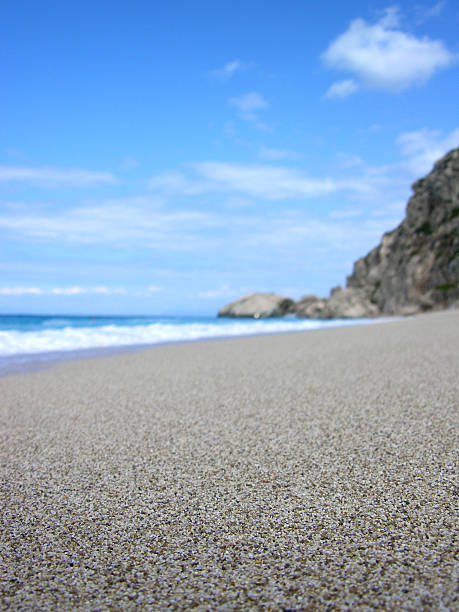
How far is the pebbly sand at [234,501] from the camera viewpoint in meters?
1.83

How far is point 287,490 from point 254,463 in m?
0.54

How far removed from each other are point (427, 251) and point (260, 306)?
3895cm

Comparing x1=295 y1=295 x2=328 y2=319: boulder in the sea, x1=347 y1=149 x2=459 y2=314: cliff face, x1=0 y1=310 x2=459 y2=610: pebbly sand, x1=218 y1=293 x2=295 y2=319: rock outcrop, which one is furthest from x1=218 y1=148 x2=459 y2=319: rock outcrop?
x1=0 y1=310 x2=459 y2=610: pebbly sand

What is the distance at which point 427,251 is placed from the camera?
2434 inches

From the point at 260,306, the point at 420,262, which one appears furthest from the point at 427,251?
the point at 260,306

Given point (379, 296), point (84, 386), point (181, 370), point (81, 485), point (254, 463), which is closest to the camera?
point (81, 485)

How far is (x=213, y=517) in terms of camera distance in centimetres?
247

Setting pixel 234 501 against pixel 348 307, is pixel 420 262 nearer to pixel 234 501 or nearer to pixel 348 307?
pixel 348 307

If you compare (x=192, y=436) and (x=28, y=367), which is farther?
(x=28, y=367)

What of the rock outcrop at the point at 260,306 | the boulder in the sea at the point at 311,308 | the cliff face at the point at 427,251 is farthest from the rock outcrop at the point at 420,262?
the rock outcrop at the point at 260,306

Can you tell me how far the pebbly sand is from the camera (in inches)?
72.2

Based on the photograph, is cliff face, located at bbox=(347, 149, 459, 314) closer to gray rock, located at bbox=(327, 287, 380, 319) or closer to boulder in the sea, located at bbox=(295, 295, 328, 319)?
gray rock, located at bbox=(327, 287, 380, 319)

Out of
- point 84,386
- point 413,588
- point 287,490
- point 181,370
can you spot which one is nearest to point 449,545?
point 413,588

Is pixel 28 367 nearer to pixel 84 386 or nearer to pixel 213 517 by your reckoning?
pixel 84 386
